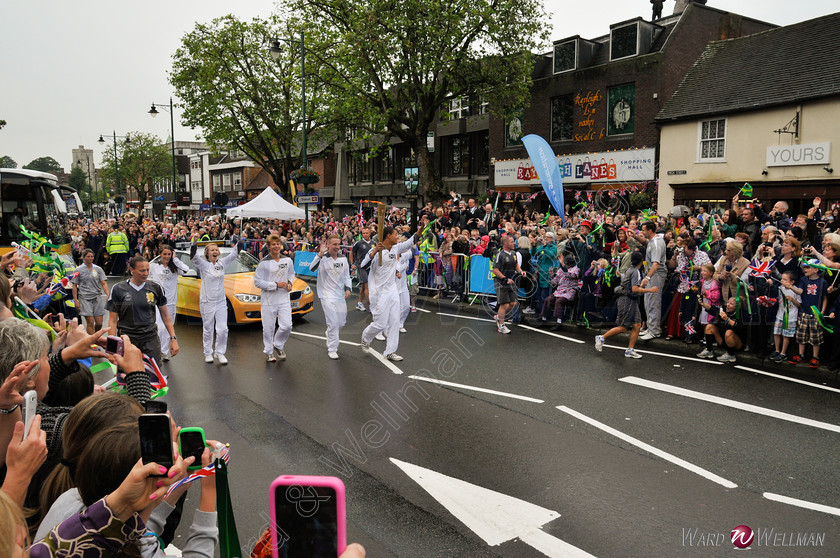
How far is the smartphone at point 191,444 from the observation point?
2.08 m

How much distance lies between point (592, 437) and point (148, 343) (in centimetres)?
524

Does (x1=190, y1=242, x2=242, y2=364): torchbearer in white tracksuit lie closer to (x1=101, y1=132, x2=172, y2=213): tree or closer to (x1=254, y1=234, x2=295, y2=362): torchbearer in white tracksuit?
(x1=254, y1=234, x2=295, y2=362): torchbearer in white tracksuit

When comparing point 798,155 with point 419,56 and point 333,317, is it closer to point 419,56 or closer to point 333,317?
point 419,56

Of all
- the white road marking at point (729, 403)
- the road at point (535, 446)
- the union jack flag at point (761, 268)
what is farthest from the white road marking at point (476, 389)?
the union jack flag at point (761, 268)

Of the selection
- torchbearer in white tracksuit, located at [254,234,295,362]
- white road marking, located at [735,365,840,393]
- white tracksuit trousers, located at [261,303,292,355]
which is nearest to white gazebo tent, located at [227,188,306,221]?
torchbearer in white tracksuit, located at [254,234,295,362]

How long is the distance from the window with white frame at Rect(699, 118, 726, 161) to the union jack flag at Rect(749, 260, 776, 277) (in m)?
14.5

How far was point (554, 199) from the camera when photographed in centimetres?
1438

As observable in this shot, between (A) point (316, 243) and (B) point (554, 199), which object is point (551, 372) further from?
(A) point (316, 243)

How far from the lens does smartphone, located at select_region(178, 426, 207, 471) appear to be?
208 cm

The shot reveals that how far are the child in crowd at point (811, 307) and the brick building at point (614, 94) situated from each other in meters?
16.7


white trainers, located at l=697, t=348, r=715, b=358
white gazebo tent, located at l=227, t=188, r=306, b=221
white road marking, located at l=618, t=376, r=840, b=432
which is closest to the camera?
white road marking, located at l=618, t=376, r=840, b=432

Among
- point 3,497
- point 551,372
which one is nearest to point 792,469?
point 551,372

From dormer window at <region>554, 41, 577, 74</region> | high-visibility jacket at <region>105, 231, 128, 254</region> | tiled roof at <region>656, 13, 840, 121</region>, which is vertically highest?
dormer window at <region>554, 41, 577, 74</region>

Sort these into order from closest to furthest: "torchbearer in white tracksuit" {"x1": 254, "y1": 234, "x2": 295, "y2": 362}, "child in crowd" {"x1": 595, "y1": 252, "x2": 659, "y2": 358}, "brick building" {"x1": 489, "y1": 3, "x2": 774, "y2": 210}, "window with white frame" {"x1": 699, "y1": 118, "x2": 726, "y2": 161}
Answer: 1. "child in crowd" {"x1": 595, "y1": 252, "x2": 659, "y2": 358}
2. "torchbearer in white tracksuit" {"x1": 254, "y1": 234, "x2": 295, "y2": 362}
3. "window with white frame" {"x1": 699, "y1": 118, "x2": 726, "y2": 161}
4. "brick building" {"x1": 489, "y1": 3, "x2": 774, "y2": 210}
